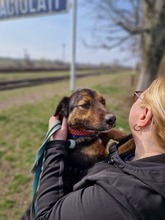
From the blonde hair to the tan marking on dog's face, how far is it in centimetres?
86

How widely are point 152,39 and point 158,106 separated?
11.7 metres

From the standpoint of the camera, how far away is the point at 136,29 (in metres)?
12.3

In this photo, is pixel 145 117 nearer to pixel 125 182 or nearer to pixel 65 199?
pixel 125 182

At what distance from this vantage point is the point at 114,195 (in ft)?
4.46

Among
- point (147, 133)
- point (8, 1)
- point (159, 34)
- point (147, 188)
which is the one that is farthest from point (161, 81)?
point (159, 34)

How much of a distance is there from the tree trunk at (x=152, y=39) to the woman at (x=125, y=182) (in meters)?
11.0

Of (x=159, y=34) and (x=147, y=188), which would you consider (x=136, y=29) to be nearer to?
(x=159, y=34)

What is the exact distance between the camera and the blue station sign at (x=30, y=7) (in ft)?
22.1

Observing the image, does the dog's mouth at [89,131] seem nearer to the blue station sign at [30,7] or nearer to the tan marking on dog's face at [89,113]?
the tan marking on dog's face at [89,113]

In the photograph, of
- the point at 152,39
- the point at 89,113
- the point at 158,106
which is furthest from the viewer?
the point at 152,39

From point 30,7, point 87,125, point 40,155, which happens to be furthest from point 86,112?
point 30,7

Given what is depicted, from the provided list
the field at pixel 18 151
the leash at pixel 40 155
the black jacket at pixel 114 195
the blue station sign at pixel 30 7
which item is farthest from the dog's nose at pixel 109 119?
the blue station sign at pixel 30 7

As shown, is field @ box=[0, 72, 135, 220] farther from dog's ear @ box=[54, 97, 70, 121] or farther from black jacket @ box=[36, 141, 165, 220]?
black jacket @ box=[36, 141, 165, 220]

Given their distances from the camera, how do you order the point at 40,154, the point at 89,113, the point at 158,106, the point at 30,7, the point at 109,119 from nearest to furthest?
1. the point at 158,106
2. the point at 40,154
3. the point at 109,119
4. the point at 89,113
5. the point at 30,7
